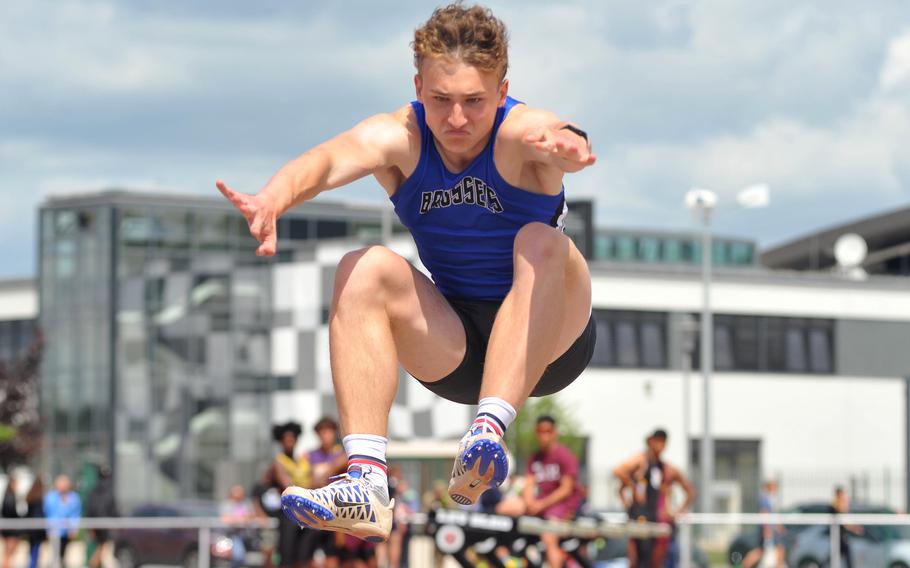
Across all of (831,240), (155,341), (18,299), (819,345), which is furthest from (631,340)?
(18,299)

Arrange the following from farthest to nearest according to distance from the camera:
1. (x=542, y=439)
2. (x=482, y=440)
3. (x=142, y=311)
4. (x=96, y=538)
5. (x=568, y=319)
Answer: (x=142, y=311), (x=96, y=538), (x=542, y=439), (x=568, y=319), (x=482, y=440)

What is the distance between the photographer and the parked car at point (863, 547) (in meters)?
14.5

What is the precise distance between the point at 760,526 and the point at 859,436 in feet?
104

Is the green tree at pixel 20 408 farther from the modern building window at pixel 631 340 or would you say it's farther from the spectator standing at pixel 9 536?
the spectator standing at pixel 9 536

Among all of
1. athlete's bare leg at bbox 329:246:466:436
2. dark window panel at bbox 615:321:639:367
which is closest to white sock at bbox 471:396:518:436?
athlete's bare leg at bbox 329:246:466:436

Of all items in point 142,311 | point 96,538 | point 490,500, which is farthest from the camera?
point 142,311

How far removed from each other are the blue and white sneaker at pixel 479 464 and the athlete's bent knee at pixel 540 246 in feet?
1.90

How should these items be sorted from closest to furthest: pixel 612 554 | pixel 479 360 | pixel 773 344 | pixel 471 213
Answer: pixel 471 213 → pixel 479 360 → pixel 612 554 → pixel 773 344

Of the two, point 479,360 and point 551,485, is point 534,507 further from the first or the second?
point 479,360

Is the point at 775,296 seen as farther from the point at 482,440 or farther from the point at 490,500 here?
the point at 482,440

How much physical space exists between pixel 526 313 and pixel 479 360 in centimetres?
51

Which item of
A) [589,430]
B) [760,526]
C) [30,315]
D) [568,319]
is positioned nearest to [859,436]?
[589,430]

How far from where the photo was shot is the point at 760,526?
1473cm

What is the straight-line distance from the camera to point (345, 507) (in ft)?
15.8
